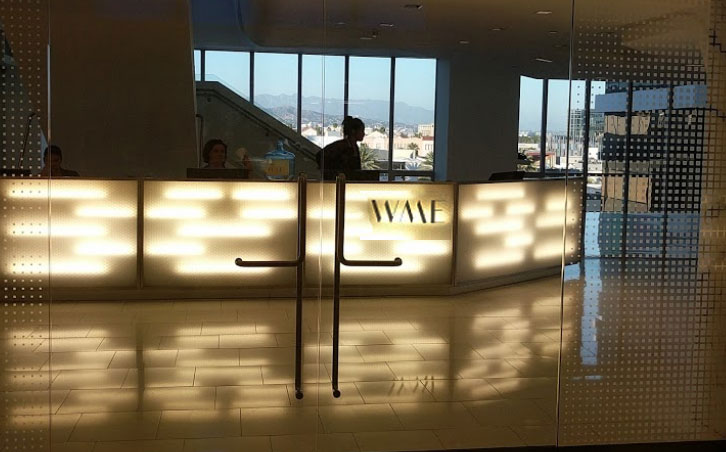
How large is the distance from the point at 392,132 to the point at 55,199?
5.33ft

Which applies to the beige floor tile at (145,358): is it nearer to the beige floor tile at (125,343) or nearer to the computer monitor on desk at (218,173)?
the beige floor tile at (125,343)

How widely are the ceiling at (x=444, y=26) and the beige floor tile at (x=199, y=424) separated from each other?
178 cm

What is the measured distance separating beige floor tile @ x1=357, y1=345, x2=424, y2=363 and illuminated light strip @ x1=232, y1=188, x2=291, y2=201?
88 centimetres

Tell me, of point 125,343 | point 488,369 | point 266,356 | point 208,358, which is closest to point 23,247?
point 125,343

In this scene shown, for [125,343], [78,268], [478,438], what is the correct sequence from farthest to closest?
1. [478,438]
2. [125,343]
3. [78,268]

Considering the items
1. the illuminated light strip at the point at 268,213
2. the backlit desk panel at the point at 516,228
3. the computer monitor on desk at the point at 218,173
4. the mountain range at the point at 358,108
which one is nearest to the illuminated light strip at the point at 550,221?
the backlit desk panel at the point at 516,228

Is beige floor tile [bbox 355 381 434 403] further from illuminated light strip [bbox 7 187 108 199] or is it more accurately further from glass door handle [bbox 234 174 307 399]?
illuminated light strip [bbox 7 187 108 199]

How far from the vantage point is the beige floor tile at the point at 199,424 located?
4414 millimetres

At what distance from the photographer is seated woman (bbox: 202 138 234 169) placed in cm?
430

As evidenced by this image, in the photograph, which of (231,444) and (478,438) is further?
(478,438)

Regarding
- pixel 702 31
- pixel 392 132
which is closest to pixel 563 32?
pixel 702 31

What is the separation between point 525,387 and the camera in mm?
4859

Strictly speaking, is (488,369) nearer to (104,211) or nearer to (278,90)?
(278,90)

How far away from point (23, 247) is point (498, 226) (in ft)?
7.70
